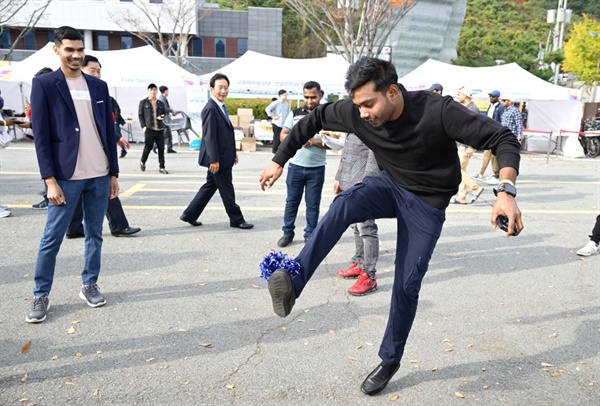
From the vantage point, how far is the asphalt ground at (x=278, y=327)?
3.19 meters

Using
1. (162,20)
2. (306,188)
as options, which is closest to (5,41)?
(162,20)

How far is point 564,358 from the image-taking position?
12.1 ft

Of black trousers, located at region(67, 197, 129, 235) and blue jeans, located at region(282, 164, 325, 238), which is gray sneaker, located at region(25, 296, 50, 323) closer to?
black trousers, located at region(67, 197, 129, 235)

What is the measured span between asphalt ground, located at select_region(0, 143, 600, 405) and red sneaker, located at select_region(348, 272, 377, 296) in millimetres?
76

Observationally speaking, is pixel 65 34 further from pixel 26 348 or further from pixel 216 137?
pixel 216 137

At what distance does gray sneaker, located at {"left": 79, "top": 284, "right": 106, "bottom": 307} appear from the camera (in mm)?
4363

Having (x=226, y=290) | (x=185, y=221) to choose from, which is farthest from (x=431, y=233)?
(x=185, y=221)

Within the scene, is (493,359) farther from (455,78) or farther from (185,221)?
(455,78)

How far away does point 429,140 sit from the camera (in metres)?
2.88

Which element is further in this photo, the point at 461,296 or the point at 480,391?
the point at 461,296

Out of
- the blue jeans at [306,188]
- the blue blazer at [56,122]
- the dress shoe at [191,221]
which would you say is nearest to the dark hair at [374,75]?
the blue blazer at [56,122]

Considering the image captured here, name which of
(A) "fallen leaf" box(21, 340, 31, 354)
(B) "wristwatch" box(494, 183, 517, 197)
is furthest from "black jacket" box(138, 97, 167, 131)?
(B) "wristwatch" box(494, 183, 517, 197)

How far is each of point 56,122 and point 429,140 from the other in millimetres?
2744

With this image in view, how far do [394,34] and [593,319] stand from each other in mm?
34911
